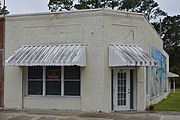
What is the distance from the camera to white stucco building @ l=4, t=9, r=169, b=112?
17828mm

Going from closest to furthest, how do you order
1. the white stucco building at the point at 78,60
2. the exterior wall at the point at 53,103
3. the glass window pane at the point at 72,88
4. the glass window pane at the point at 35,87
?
the white stucco building at the point at 78,60, the exterior wall at the point at 53,103, the glass window pane at the point at 72,88, the glass window pane at the point at 35,87

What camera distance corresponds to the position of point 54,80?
1895 centimetres

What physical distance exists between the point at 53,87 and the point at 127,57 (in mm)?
4668

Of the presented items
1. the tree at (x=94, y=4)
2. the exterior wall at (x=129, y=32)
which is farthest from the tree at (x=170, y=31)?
the exterior wall at (x=129, y=32)

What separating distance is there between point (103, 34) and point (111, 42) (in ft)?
2.13

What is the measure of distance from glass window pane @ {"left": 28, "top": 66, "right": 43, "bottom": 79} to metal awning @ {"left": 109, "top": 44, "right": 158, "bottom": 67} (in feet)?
13.9

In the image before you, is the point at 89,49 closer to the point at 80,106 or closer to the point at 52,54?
the point at 52,54

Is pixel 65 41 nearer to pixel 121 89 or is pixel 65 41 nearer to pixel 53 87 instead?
pixel 53 87

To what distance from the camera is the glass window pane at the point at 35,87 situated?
19.3m

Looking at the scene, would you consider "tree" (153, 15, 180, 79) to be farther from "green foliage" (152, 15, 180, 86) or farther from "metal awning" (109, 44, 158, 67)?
"metal awning" (109, 44, 158, 67)

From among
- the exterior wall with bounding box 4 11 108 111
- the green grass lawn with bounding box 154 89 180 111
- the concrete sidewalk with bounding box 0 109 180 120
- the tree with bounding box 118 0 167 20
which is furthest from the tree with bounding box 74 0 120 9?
the concrete sidewalk with bounding box 0 109 180 120

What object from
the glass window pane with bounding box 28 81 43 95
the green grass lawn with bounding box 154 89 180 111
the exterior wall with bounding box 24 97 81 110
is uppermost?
the glass window pane with bounding box 28 81 43 95

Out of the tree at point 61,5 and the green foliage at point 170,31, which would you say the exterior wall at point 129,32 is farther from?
the green foliage at point 170,31

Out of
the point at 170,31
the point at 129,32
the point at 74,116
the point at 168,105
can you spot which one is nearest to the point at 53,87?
the point at 74,116
